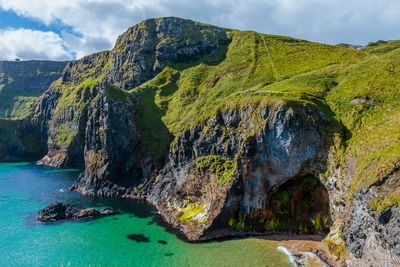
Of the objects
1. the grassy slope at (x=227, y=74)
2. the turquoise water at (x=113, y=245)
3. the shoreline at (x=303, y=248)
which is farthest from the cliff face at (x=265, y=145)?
the turquoise water at (x=113, y=245)

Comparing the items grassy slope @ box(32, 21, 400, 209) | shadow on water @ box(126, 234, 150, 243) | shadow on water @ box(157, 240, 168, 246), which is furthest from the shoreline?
shadow on water @ box(126, 234, 150, 243)

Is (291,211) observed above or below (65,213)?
above

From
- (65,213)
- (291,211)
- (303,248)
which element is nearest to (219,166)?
(291,211)

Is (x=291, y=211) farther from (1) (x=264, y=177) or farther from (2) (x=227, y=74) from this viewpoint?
(2) (x=227, y=74)

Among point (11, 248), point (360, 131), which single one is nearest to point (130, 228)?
point (11, 248)

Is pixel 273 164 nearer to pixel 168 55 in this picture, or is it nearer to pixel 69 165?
pixel 168 55

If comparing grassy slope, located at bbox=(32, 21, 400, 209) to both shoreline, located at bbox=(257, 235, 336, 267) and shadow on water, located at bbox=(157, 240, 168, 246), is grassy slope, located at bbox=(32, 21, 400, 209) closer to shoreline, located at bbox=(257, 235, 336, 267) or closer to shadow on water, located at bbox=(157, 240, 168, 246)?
shoreline, located at bbox=(257, 235, 336, 267)
